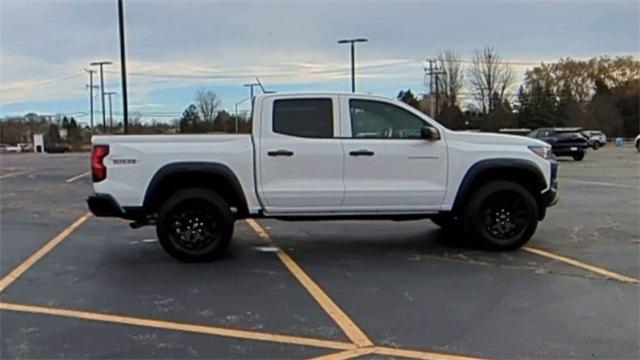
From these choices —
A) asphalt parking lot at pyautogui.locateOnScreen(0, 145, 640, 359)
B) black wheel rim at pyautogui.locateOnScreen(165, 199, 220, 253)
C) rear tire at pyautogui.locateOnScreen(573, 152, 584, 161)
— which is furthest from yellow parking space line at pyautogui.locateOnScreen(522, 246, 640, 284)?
rear tire at pyautogui.locateOnScreen(573, 152, 584, 161)

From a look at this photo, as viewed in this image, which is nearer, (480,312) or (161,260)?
(480,312)

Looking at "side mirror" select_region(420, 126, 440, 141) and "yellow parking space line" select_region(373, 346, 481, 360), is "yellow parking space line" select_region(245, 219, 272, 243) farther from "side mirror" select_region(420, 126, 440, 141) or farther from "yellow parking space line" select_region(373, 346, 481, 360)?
"yellow parking space line" select_region(373, 346, 481, 360)

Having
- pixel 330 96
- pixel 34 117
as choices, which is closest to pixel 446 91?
pixel 34 117

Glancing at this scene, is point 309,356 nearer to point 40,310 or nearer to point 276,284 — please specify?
point 276,284

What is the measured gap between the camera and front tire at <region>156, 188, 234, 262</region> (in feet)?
24.3

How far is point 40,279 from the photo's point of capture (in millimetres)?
6688

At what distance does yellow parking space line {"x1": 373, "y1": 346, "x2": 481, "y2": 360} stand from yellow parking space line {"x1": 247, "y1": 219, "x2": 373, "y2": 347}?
14 centimetres

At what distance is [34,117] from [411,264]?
8900cm

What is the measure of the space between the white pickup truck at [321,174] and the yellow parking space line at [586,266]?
22cm

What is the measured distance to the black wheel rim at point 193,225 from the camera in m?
7.42

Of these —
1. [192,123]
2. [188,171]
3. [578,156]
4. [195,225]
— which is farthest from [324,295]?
[578,156]

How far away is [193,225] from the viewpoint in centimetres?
751

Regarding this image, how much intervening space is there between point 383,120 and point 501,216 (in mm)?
1854

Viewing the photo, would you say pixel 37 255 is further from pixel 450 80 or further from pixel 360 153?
pixel 450 80
